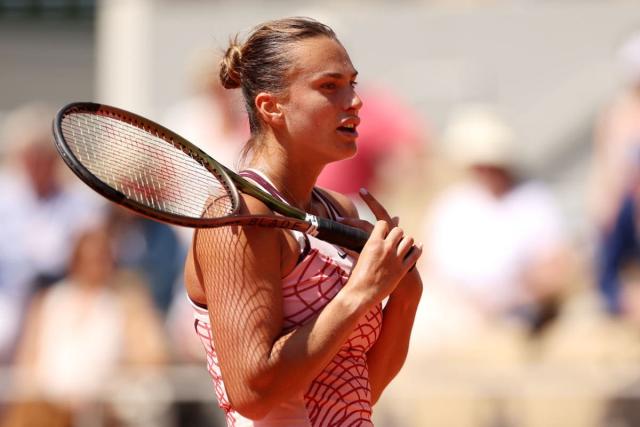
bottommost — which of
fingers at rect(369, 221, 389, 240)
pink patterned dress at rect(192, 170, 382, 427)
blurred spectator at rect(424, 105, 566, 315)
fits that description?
blurred spectator at rect(424, 105, 566, 315)

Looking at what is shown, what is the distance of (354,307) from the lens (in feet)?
10.0

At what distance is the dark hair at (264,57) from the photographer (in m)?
3.24

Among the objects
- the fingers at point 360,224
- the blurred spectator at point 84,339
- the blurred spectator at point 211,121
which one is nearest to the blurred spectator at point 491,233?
the blurred spectator at point 211,121

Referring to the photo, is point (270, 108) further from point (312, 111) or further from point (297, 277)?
point (297, 277)

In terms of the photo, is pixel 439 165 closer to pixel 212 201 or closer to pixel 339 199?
pixel 339 199

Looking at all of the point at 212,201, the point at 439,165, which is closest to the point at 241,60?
the point at 212,201

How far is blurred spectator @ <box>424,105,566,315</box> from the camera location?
7.07m

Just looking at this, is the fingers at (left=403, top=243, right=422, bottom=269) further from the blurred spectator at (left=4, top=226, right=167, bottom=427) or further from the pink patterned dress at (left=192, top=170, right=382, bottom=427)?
the blurred spectator at (left=4, top=226, right=167, bottom=427)

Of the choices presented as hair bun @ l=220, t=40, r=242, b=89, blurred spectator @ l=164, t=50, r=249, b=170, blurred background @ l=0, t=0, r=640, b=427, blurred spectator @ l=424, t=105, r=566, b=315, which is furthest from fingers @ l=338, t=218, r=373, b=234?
blurred spectator @ l=164, t=50, r=249, b=170

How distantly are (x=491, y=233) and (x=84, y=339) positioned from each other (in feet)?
7.30

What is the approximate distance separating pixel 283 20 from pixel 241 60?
14 centimetres

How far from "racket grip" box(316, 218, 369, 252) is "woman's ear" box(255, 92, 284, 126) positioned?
10.9 inches

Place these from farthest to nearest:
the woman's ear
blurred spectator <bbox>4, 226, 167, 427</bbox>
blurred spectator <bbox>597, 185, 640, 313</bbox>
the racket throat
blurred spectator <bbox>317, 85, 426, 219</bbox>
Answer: blurred spectator <bbox>317, 85, 426, 219</bbox> < blurred spectator <bbox>4, 226, 167, 427</bbox> < blurred spectator <bbox>597, 185, 640, 313</bbox> < the woman's ear < the racket throat

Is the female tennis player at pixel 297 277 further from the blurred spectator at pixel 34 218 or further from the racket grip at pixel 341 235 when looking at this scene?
the blurred spectator at pixel 34 218
